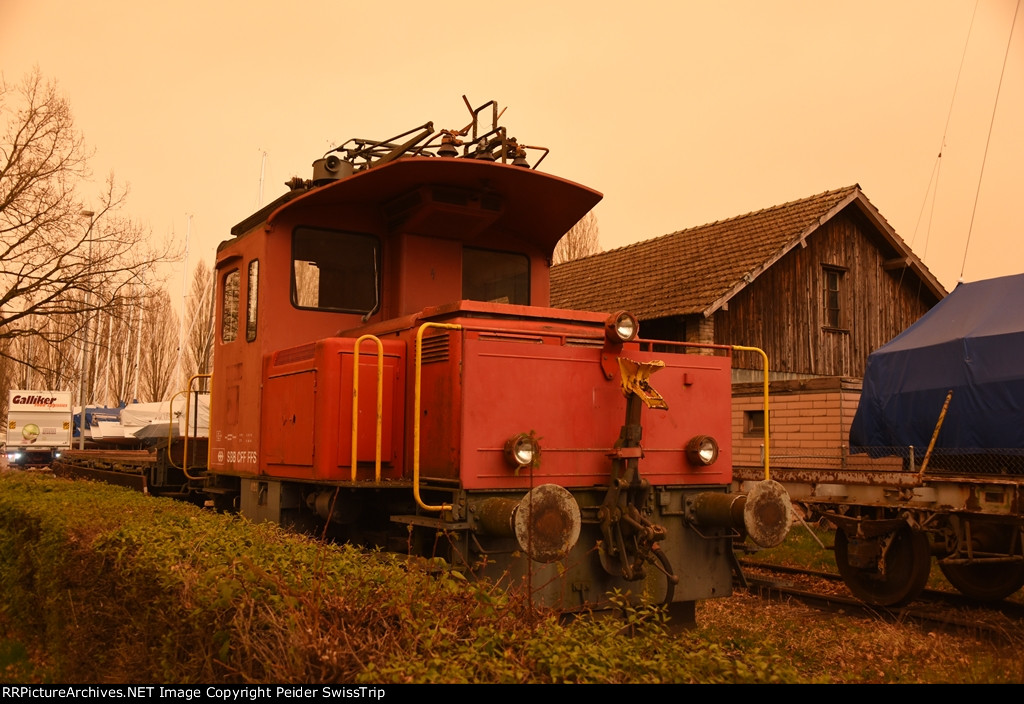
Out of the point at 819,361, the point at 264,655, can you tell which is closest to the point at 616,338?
the point at 264,655

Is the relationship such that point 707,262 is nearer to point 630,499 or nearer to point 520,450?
point 630,499

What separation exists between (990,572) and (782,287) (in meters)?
11.6

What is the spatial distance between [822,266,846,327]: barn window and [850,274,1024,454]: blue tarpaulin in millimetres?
9073

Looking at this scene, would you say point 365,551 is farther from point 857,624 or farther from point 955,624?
point 955,624

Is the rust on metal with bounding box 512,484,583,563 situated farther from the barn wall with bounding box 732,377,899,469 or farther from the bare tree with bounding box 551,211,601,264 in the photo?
the bare tree with bounding box 551,211,601,264

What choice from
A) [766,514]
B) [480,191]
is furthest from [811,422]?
[480,191]

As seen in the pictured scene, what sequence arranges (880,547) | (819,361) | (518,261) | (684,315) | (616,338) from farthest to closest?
(819,361) < (684,315) < (880,547) < (518,261) < (616,338)

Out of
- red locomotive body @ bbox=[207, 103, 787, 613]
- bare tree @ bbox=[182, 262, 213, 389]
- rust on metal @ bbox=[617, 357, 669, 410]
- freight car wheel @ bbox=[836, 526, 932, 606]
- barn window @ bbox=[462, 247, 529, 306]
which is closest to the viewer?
red locomotive body @ bbox=[207, 103, 787, 613]

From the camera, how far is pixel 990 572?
957 centimetres

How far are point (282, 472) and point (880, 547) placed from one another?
Result: 6.18 meters

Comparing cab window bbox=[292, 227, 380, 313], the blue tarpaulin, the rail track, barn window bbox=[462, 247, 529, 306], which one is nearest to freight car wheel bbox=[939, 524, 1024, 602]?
the rail track

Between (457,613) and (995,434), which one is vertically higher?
(995,434)

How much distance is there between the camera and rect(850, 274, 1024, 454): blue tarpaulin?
34.3 ft

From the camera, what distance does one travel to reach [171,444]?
33.8ft
